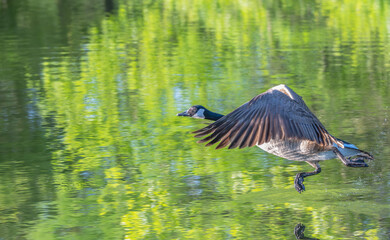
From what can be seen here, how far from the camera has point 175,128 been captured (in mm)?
12242

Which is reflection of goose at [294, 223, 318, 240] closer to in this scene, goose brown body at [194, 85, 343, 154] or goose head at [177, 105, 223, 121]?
goose brown body at [194, 85, 343, 154]

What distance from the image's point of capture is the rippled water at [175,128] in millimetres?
8070

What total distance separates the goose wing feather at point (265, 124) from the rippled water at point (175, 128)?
1133 millimetres

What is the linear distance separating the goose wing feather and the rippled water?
1133mm

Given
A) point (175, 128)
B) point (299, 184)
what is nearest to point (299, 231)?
point (299, 184)

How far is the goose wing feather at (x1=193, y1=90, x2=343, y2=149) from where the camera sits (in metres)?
7.02

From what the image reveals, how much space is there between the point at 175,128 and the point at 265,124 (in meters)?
5.24

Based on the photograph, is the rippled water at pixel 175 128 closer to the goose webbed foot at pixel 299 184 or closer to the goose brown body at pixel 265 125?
the goose webbed foot at pixel 299 184

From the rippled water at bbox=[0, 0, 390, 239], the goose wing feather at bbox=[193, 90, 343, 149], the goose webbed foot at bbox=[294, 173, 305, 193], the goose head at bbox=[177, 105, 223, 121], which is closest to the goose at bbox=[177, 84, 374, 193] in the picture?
the goose wing feather at bbox=[193, 90, 343, 149]

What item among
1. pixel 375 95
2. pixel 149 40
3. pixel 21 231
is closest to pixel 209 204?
pixel 21 231

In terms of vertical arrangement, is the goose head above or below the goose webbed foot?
above

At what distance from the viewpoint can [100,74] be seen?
56.1 ft

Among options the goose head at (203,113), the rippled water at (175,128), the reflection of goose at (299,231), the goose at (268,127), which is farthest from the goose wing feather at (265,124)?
the goose head at (203,113)

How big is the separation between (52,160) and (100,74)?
22.5 feet
